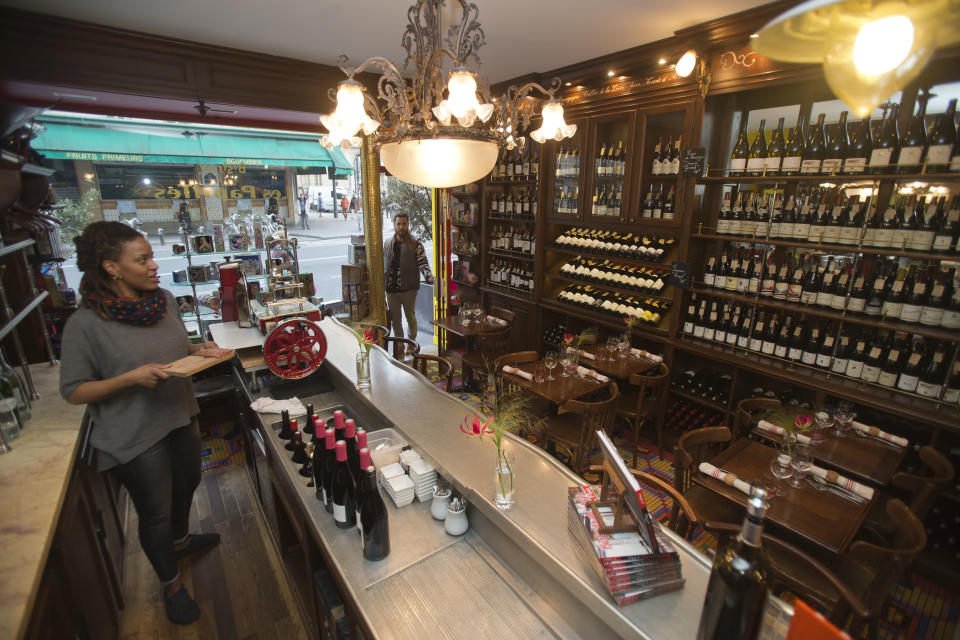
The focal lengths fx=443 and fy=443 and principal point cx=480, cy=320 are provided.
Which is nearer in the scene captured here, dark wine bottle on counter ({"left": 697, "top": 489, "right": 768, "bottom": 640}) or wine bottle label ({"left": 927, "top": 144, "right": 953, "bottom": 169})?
dark wine bottle on counter ({"left": 697, "top": 489, "right": 768, "bottom": 640})

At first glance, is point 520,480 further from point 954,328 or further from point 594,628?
point 954,328

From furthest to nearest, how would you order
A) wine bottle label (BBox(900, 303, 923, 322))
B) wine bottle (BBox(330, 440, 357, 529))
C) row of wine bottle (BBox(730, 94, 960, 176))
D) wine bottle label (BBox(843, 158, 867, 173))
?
1. wine bottle label (BBox(843, 158, 867, 173))
2. wine bottle label (BBox(900, 303, 923, 322))
3. row of wine bottle (BBox(730, 94, 960, 176))
4. wine bottle (BBox(330, 440, 357, 529))

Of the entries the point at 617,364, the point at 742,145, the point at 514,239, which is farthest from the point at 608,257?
the point at 742,145

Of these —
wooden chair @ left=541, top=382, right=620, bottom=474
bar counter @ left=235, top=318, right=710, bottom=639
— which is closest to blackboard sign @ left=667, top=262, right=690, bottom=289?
wooden chair @ left=541, top=382, right=620, bottom=474

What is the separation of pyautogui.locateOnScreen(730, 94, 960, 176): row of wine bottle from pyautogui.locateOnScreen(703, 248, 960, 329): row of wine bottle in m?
0.62

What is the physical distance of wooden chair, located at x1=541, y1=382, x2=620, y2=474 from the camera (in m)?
2.84

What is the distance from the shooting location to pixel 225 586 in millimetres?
2590

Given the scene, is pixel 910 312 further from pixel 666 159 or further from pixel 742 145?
pixel 666 159

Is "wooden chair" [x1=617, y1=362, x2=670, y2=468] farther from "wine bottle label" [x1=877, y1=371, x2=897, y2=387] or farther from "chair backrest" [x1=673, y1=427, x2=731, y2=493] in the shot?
"wine bottle label" [x1=877, y1=371, x2=897, y2=387]

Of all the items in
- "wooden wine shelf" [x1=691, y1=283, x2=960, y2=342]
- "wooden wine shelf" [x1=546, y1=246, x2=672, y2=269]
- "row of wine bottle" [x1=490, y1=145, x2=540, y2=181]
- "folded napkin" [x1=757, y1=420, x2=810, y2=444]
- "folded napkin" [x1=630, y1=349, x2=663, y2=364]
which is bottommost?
"folded napkin" [x1=757, y1=420, x2=810, y2=444]

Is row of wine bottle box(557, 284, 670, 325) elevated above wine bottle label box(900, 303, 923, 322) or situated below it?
below

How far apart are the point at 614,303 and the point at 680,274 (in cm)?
79

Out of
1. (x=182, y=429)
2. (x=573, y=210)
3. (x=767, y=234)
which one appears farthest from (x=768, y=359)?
(x=182, y=429)

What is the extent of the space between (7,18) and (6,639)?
3730mm
